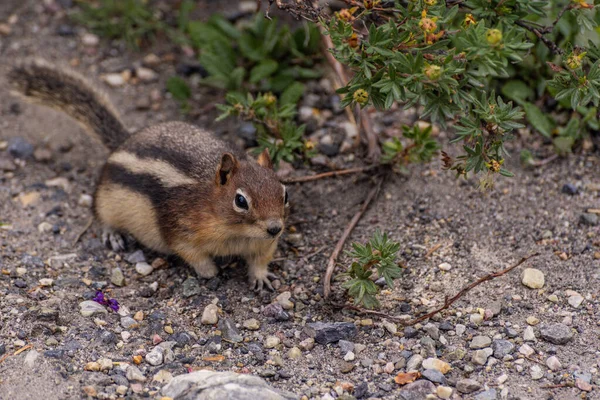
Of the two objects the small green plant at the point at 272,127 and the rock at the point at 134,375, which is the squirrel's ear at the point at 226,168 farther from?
the rock at the point at 134,375

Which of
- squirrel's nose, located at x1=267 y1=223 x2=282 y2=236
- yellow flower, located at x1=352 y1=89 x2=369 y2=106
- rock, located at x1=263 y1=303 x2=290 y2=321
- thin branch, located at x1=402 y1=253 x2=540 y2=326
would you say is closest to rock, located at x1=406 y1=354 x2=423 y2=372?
thin branch, located at x1=402 y1=253 x2=540 y2=326

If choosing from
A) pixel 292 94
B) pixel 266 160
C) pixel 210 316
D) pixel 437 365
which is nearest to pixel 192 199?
pixel 266 160

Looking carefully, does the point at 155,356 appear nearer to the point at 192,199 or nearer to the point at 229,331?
the point at 229,331

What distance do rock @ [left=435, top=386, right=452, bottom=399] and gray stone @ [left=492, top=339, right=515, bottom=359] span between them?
0.41 m

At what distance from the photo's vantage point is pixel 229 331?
4.41 meters

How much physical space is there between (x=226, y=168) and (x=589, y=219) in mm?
2394

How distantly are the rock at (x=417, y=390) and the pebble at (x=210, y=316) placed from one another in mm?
1227

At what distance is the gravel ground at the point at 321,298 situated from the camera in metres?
3.98

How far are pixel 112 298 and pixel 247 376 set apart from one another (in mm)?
1374

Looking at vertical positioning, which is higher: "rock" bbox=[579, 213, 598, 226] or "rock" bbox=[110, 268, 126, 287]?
"rock" bbox=[579, 213, 598, 226]

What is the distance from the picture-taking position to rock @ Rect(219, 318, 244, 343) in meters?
4.37

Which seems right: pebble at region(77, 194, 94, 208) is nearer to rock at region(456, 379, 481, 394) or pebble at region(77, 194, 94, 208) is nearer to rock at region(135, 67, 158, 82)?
rock at region(135, 67, 158, 82)

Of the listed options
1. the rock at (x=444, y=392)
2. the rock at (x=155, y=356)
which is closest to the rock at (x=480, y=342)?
the rock at (x=444, y=392)

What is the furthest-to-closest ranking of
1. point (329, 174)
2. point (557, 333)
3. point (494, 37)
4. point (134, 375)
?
point (329, 174) → point (557, 333) → point (134, 375) → point (494, 37)
